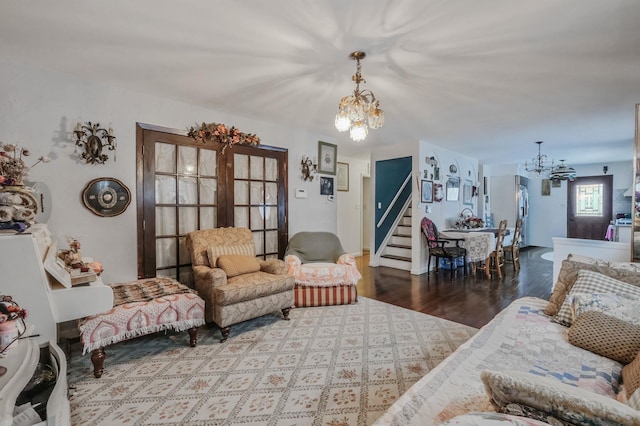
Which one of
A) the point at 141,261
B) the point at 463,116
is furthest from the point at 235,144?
the point at 463,116

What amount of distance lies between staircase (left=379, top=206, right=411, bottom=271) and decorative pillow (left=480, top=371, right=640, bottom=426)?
4.72 metres

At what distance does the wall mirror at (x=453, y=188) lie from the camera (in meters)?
6.09

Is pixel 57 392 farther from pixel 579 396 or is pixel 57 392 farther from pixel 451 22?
pixel 451 22

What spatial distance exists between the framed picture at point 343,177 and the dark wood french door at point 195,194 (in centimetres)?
245

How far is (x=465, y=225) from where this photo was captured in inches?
242

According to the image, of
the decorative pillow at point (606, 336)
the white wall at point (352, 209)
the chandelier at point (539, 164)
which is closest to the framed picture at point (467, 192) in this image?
the chandelier at point (539, 164)

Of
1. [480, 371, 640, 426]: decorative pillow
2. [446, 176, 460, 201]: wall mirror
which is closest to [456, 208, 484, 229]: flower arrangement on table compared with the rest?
[446, 176, 460, 201]: wall mirror

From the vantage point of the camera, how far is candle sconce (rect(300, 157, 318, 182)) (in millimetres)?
4492

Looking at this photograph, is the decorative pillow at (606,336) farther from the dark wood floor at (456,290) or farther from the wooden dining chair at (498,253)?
the wooden dining chair at (498,253)

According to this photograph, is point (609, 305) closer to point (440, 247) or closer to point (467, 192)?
point (440, 247)

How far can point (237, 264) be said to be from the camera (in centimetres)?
311

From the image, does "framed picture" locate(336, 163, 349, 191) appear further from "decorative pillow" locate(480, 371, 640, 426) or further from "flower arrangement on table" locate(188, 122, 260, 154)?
"decorative pillow" locate(480, 371, 640, 426)

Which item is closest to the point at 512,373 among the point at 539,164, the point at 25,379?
the point at 25,379

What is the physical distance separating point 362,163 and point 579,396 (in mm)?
6573
